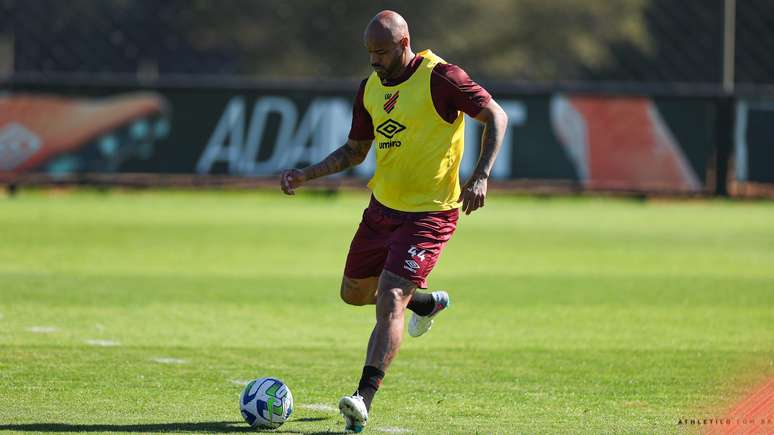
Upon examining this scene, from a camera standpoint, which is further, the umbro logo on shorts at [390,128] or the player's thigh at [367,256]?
the player's thigh at [367,256]

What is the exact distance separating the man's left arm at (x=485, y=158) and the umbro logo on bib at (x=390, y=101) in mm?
499

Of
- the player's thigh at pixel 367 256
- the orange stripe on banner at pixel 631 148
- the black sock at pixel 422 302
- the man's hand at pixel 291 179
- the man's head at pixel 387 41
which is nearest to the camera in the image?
the man's head at pixel 387 41

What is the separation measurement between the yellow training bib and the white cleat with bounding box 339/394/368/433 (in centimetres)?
145

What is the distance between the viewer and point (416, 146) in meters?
8.03

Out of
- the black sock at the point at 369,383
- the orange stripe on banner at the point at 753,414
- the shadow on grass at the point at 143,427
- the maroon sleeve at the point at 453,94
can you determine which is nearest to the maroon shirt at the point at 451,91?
the maroon sleeve at the point at 453,94

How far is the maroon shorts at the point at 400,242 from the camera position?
786 cm

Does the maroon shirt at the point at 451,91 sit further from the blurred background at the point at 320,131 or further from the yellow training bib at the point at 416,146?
the blurred background at the point at 320,131

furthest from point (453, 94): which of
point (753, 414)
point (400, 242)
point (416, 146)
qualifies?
point (753, 414)

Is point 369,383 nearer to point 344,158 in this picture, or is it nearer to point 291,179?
point 291,179

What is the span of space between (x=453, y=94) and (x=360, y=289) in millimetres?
1453

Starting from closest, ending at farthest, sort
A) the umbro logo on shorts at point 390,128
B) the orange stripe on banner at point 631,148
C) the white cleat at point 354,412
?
the white cleat at point 354,412
the umbro logo on shorts at point 390,128
the orange stripe on banner at point 631,148

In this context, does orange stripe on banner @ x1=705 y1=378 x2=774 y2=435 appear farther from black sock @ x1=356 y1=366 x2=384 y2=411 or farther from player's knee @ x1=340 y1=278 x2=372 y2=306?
player's knee @ x1=340 y1=278 x2=372 y2=306

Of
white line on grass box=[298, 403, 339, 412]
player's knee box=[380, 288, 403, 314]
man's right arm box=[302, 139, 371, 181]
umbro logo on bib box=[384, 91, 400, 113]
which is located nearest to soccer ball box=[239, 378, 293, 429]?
white line on grass box=[298, 403, 339, 412]

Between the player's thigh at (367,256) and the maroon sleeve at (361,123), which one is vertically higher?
the maroon sleeve at (361,123)
